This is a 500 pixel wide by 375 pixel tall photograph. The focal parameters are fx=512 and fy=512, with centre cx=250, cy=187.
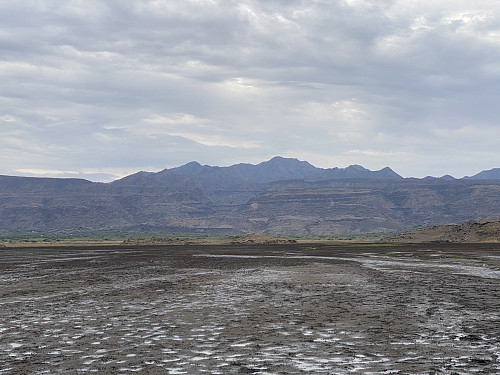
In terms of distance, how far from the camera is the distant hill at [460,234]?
99688 millimetres

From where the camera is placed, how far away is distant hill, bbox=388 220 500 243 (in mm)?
99688

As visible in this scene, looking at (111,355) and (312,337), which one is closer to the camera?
(111,355)

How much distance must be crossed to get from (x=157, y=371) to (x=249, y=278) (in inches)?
859

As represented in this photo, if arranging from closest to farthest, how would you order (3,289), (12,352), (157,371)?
1. (157,371)
2. (12,352)
3. (3,289)

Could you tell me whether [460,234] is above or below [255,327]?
below

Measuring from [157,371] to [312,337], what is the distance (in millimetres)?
4878

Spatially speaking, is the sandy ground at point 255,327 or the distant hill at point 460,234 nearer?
the sandy ground at point 255,327

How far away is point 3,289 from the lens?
90.1ft

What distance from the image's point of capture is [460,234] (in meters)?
108

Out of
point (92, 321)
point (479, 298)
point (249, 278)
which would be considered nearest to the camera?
point (92, 321)

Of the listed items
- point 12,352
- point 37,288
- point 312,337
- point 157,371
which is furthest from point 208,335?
point 37,288

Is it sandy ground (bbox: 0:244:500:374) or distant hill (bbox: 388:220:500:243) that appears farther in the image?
distant hill (bbox: 388:220:500:243)

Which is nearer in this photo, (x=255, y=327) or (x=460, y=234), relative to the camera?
(x=255, y=327)

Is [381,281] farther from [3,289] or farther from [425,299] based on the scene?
[3,289]
